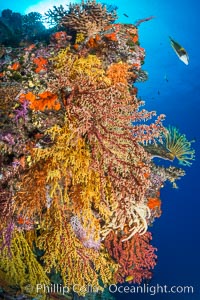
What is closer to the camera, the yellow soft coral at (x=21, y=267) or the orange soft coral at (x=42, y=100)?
the orange soft coral at (x=42, y=100)

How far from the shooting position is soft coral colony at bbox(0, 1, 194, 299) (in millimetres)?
3791

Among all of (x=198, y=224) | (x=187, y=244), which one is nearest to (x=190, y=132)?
(x=198, y=224)

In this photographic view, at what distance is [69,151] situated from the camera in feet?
12.8

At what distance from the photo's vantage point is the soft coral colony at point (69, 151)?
3.79m

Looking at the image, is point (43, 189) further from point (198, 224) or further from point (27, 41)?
point (198, 224)

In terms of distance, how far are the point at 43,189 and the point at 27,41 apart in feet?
11.9

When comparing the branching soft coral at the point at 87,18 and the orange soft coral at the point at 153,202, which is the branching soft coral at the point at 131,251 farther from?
the branching soft coral at the point at 87,18

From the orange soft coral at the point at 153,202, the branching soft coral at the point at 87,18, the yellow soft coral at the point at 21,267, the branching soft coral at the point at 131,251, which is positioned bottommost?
the yellow soft coral at the point at 21,267

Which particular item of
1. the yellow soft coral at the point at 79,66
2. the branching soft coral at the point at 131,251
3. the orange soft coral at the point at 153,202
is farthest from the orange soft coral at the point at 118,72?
the branching soft coral at the point at 131,251

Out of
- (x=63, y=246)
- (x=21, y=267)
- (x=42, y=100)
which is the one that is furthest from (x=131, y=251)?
(x=42, y=100)

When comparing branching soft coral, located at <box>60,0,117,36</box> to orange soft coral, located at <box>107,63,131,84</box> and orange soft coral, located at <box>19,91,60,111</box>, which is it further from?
orange soft coral, located at <box>19,91,60,111</box>

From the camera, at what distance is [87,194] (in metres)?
4.06

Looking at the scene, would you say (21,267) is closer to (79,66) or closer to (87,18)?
(79,66)

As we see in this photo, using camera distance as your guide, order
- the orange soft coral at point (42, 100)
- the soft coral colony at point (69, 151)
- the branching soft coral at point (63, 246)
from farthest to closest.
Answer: the branching soft coral at point (63, 246) → the orange soft coral at point (42, 100) → the soft coral colony at point (69, 151)
